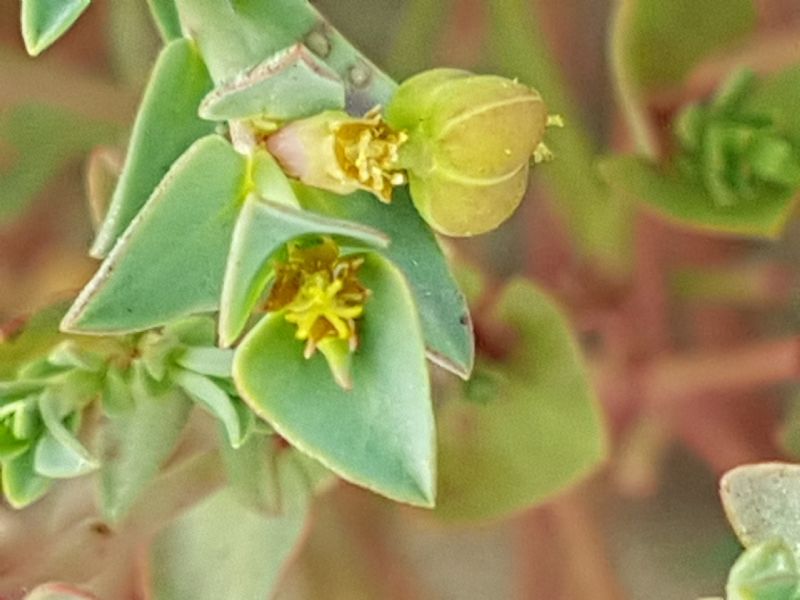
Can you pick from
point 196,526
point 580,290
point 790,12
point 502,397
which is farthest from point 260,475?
point 790,12

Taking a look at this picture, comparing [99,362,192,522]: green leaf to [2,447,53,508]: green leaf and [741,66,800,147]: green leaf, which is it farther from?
[741,66,800,147]: green leaf

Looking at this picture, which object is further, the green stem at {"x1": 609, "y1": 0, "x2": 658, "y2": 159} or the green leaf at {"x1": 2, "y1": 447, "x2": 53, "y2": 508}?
the green stem at {"x1": 609, "y1": 0, "x2": 658, "y2": 159}

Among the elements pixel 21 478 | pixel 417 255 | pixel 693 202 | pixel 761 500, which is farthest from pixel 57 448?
pixel 693 202

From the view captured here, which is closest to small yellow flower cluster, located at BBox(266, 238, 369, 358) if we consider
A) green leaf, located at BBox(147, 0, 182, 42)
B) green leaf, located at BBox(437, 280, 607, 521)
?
green leaf, located at BBox(147, 0, 182, 42)

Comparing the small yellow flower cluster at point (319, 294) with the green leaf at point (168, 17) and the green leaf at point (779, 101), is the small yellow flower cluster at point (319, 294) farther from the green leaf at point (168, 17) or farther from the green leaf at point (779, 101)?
the green leaf at point (779, 101)

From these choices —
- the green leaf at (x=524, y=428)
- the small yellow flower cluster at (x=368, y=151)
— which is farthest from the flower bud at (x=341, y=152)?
the green leaf at (x=524, y=428)

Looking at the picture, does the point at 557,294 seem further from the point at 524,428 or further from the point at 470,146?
the point at 470,146

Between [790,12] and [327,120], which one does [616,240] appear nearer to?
[790,12]
